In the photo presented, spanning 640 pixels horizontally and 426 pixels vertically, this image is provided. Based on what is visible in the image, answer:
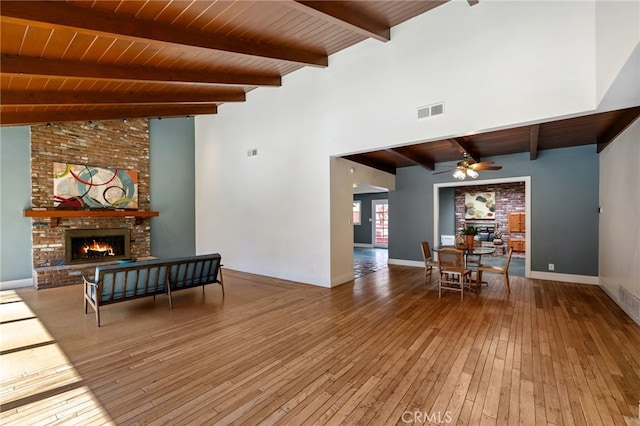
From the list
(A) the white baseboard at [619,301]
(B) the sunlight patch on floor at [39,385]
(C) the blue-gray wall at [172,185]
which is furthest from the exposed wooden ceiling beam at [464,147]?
(C) the blue-gray wall at [172,185]

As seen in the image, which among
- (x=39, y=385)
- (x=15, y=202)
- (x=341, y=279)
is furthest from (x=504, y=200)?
(x=15, y=202)

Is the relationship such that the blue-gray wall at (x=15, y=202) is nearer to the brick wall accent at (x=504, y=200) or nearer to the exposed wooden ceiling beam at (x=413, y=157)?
the exposed wooden ceiling beam at (x=413, y=157)

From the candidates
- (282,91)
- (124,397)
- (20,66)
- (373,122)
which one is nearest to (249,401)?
(124,397)

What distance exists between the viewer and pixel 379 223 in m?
12.6

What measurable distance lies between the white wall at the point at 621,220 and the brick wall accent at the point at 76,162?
9.65m

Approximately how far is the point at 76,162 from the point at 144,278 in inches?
173

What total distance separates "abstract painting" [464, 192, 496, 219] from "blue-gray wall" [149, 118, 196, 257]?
998cm

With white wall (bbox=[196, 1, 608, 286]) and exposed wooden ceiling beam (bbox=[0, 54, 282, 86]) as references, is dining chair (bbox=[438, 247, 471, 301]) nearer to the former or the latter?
white wall (bbox=[196, 1, 608, 286])

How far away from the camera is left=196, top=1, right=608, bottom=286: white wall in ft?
11.3

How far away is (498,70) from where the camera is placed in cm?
373

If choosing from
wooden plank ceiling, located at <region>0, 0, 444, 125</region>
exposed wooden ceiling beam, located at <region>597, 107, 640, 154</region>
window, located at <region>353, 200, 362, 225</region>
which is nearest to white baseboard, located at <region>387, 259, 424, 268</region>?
exposed wooden ceiling beam, located at <region>597, 107, 640, 154</region>

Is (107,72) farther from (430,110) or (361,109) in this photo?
(430,110)

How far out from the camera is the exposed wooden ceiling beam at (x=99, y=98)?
14.3 ft

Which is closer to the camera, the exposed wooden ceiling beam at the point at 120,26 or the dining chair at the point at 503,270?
the exposed wooden ceiling beam at the point at 120,26
